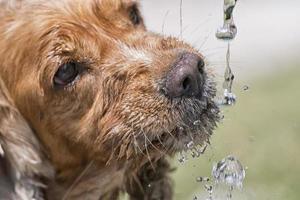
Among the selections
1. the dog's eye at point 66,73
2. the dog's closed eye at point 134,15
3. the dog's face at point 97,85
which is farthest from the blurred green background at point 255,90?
the dog's eye at point 66,73

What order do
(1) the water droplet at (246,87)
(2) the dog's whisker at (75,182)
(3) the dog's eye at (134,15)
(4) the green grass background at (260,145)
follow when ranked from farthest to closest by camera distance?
(1) the water droplet at (246,87) < (4) the green grass background at (260,145) < (3) the dog's eye at (134,15) < (2) the dog's whisker at (75,182)

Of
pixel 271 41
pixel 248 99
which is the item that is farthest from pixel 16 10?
pixel 271 41

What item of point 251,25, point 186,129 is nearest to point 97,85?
point 186,129

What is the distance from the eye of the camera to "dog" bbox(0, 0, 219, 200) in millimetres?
5562

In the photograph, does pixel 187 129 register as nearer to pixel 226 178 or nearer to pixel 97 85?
pixel 97 85

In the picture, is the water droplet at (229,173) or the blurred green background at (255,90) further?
the blurred green background at (255,90)

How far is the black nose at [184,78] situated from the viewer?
5.46m

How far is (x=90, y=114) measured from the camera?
18.8 ft

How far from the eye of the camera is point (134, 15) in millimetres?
6133

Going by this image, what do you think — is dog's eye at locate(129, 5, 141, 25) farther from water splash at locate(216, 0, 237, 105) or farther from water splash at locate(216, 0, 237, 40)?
water splash at locate(216, 0, 237, 40)

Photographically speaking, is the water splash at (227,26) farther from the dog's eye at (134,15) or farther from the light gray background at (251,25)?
the light gray background at (251,25)

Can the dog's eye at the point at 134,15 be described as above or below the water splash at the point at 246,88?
above

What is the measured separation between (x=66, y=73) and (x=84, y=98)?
17 cm

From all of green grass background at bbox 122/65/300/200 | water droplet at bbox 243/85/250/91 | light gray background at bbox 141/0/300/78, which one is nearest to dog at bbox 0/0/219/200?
green grass background at bbox 122/65/300/200
